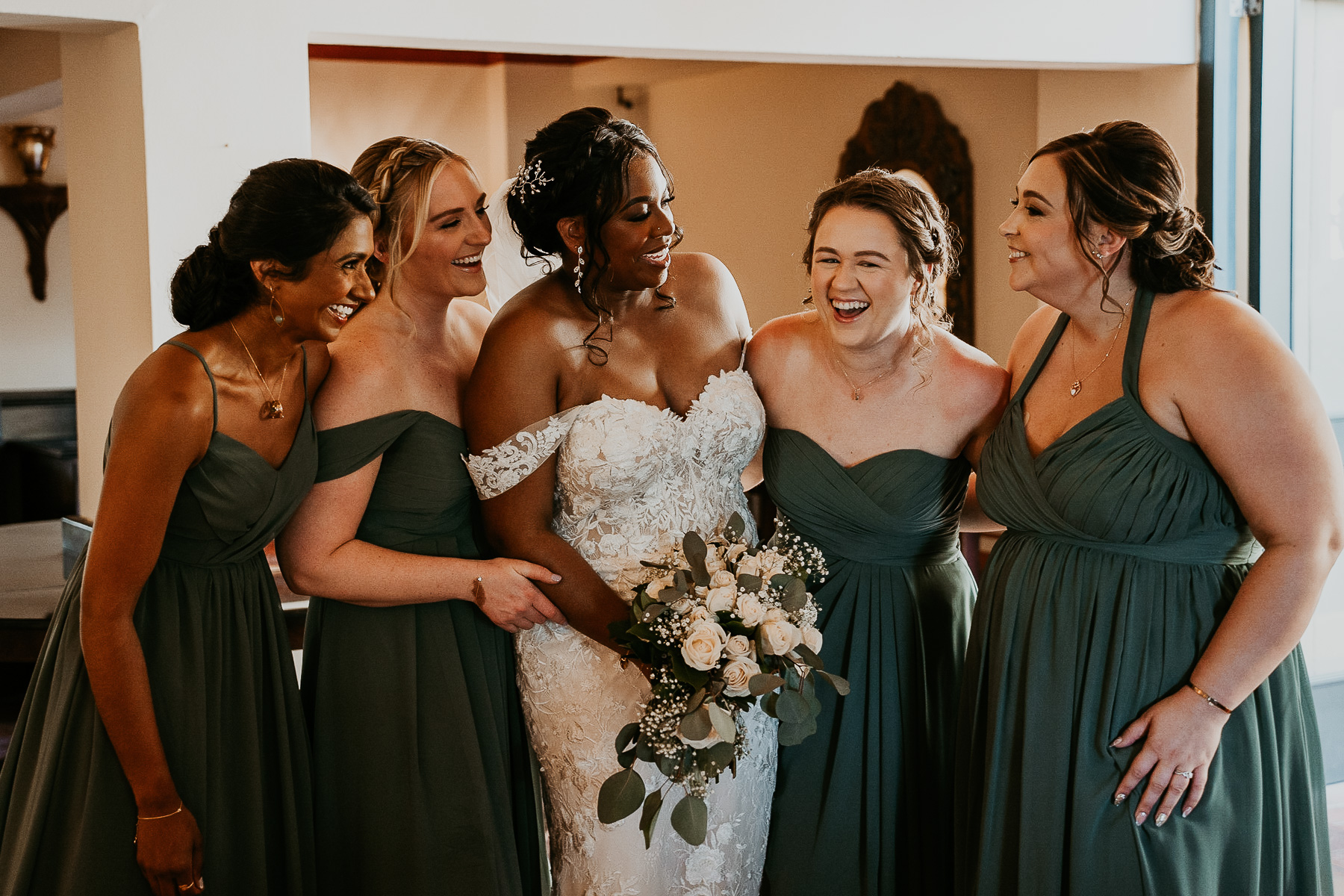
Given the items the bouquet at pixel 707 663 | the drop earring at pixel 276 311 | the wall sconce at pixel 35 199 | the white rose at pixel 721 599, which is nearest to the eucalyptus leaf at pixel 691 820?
the bouquet at pixel 707 663

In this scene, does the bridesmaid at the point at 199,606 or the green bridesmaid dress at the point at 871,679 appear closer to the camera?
the bridesmaid at the point at 199,606

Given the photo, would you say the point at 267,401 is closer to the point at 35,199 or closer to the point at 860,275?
the point at 860,275

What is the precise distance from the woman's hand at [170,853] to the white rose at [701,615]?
90 cm

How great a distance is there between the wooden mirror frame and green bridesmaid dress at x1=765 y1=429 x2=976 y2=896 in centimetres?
352

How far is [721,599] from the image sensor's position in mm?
2086

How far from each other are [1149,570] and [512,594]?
1171 mm

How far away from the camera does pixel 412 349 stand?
2.36m

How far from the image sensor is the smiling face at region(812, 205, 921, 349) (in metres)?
2.42

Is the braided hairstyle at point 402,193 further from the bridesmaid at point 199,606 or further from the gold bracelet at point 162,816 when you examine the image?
the gold bracelet at point 162,816

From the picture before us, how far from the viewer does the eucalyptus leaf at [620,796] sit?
2.19 m

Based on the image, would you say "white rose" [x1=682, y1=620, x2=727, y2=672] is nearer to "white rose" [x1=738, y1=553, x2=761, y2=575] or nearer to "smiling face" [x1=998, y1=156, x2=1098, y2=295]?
Answer: "white rose" [x1=738, y1=553, x2=761, y2=575]

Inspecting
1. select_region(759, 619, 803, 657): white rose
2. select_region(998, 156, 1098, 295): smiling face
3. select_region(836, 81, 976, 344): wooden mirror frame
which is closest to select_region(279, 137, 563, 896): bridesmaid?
select_region(759, 619, 803, 657): white rose

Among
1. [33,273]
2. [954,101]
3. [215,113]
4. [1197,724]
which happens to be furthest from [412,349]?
[33,273]

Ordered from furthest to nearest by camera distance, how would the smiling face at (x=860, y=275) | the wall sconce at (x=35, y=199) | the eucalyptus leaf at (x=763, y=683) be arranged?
the wall sconce at (x=35, y=199), the smiling face at (x=860, y=275), the eucalyptus leaf at (x=763, y=683)
